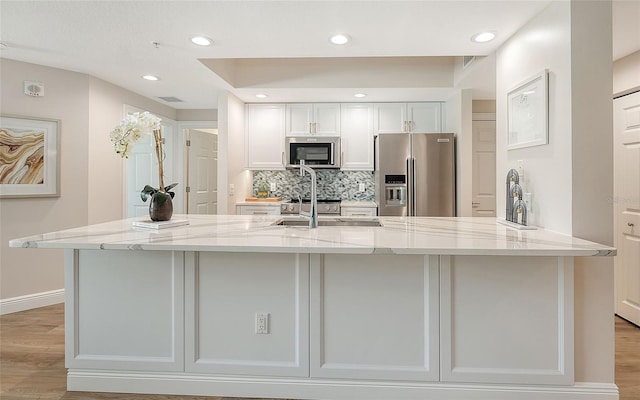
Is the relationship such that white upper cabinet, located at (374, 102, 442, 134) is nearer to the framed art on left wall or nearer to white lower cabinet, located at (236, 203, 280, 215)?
white lower cabinet, located at (236, 203, 280, 215)

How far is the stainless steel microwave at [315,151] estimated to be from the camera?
4508mm

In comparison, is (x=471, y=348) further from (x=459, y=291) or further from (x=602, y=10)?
(x=602, y=10)

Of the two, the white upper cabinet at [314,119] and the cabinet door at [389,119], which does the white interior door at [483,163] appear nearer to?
the cabinet door at [389,119]

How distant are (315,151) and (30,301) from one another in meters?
3.33

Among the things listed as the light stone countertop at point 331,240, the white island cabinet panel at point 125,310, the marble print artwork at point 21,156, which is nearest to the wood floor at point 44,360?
the white island cabinet panel at point 125,310

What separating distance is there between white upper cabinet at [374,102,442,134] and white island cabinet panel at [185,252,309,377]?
3.09 meters

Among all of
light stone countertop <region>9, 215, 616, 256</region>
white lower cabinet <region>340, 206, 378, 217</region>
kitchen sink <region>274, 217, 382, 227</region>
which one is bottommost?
light stone countertop <region>9, 215, 616, 256</region>

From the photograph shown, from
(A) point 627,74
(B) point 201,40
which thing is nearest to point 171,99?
(B) point 201,40

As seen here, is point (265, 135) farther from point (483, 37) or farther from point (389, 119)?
point (483, 37)

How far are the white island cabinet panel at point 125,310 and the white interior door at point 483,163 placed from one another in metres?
3.76

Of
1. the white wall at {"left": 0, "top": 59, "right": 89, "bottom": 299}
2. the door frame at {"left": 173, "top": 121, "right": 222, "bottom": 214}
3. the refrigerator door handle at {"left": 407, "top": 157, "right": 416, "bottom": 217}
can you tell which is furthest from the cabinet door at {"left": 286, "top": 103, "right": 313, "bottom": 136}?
the white wall at {"left": 0, "top": 59, "right": 89, "bottom": 299}

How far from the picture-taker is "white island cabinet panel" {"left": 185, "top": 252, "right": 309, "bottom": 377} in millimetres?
1933

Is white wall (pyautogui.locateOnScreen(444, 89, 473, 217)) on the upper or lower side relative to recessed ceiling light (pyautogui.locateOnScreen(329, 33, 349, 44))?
lower

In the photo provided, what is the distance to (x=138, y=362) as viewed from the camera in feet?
6.48
